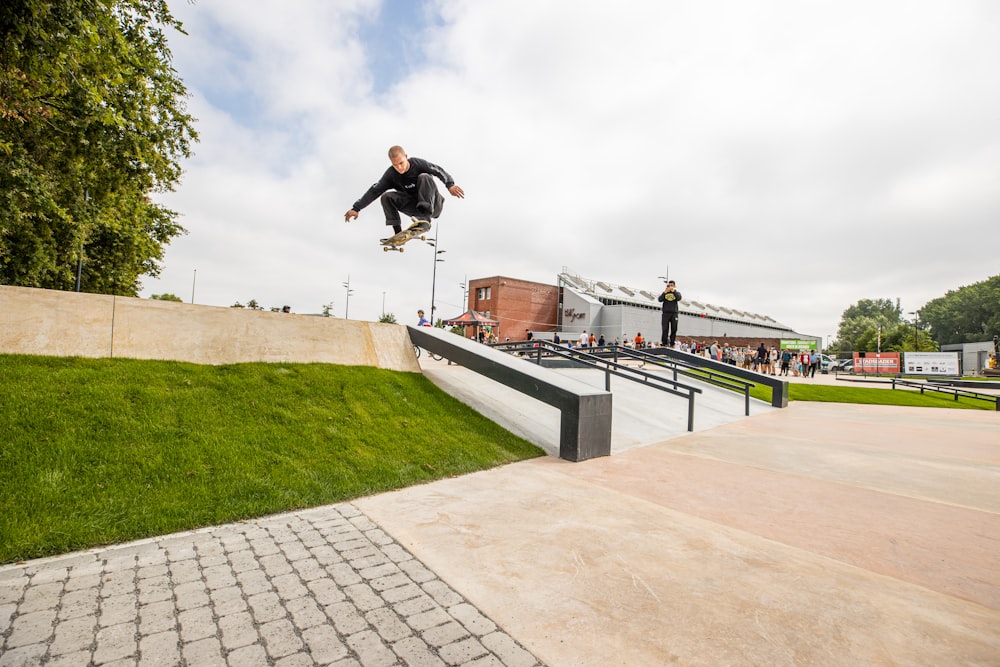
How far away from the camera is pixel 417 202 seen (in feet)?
25.0

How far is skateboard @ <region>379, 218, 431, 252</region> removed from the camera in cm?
780

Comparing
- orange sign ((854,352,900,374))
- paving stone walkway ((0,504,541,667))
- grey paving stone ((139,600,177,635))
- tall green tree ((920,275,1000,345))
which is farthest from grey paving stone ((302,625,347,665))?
tall green tree ((920,275,1000,345))

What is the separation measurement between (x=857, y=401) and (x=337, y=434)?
16.2 metres

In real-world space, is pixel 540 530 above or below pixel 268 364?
below

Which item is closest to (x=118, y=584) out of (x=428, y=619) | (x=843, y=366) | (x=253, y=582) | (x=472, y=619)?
(x=253, y=582)

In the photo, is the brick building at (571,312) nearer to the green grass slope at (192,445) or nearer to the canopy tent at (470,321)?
the canopy tent at (470,321)

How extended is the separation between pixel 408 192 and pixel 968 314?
410 feet

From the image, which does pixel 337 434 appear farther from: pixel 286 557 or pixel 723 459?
pixel 723 459

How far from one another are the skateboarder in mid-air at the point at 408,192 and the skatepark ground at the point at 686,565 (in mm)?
4338

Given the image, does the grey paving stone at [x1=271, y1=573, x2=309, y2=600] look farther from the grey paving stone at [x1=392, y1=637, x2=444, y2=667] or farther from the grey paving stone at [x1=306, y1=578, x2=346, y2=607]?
the grey paving stone at [x1=392, y1=637, x2=444, y2=667]

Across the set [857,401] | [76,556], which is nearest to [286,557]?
[76,556]

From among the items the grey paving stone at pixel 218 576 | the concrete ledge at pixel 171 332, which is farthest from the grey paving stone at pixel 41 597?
the concrete ledge at pixel 171 332

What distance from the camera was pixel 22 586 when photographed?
2.55 m

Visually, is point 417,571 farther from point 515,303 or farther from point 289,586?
point 515,303
